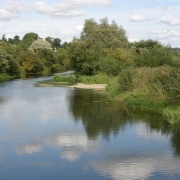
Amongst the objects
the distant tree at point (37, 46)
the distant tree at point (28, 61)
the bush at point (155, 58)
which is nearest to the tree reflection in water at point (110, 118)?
the bush at point (155, 58)

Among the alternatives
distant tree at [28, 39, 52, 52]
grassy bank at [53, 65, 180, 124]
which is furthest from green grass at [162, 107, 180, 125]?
Answer: distant tree at [28, 39, 52, 52]

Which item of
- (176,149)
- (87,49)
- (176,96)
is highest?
(87,49)

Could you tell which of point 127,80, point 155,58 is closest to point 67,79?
point 155,58

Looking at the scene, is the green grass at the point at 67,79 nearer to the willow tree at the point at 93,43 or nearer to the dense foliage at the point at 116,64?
the dense foliage at the point at 116,64

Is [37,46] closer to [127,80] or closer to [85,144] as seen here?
[127,80]

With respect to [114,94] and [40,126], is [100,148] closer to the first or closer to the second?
[40,126]

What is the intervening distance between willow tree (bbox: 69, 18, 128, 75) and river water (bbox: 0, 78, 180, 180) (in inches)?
811

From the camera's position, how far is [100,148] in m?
14.3

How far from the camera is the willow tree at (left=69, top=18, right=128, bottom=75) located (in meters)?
44.8

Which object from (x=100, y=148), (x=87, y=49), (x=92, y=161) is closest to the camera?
(x=92, y=161)

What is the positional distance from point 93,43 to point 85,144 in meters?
32.5

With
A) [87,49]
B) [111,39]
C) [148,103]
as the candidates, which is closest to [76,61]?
[87,49]

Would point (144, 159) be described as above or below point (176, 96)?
below

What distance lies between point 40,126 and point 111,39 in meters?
31.0
